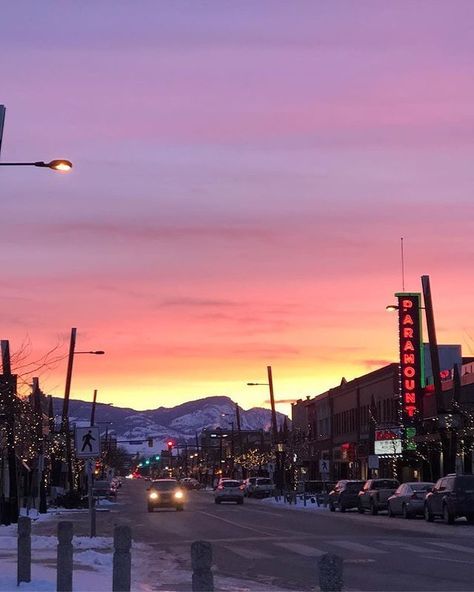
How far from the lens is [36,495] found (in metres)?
59.3

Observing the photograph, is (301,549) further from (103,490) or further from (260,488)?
(260,488)

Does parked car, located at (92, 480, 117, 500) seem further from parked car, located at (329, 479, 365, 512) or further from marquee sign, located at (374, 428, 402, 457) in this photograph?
parked car, located at (329, 479, 365, 512)

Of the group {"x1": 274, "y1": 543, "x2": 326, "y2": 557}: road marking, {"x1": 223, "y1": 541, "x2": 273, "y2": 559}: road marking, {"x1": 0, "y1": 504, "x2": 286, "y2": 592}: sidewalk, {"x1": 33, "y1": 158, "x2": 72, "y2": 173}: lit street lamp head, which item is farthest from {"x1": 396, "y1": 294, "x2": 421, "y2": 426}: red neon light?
{"x1": 33, "y1": 158, "x2": 72, "y2": 173}: lit street lamp head

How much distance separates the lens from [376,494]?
1875 inches

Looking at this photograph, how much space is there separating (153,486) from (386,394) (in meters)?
26.1

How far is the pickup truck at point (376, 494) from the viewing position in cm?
4747

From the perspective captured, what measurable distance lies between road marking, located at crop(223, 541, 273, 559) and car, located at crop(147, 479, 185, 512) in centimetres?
2828

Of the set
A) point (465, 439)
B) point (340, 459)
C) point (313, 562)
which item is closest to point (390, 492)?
point (465, 439)

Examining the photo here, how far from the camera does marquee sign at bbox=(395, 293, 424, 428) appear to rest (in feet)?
206

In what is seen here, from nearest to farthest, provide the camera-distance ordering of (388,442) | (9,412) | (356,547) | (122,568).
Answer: (122,568)
(356,547)
(9,412)
(388,442)

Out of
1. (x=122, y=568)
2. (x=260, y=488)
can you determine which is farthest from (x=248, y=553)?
(x=260, y=488)

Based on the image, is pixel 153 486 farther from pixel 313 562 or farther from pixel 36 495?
pixel 313 562

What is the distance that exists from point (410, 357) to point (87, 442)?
3725 centimetres

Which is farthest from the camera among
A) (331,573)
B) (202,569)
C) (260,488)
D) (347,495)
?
(260,488)
